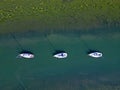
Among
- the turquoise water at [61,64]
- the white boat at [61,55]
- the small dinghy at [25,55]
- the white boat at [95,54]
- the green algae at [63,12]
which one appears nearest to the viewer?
the turquoise water at [61,64]

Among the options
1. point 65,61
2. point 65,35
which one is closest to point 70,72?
point 65,61

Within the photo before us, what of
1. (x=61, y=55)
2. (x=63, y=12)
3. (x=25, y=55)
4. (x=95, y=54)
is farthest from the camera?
(x=63, y=12)

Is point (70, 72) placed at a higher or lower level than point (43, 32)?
lower

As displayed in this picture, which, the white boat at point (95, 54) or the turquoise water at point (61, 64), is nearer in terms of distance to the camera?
the turquoise water at point (61, 64)

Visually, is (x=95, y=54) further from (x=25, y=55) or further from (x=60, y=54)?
(x=25, y=55)

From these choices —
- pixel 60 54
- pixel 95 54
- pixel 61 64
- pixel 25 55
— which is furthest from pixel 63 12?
pixel 25 55

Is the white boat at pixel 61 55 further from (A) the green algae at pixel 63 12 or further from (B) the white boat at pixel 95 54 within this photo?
(A) the green algae at pixel 63 12

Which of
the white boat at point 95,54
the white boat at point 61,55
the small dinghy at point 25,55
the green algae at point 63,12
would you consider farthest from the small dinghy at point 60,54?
the green algae at point 63,12

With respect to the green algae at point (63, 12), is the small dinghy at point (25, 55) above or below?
below

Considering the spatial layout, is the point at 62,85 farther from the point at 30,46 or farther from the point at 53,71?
the point at 30,46
